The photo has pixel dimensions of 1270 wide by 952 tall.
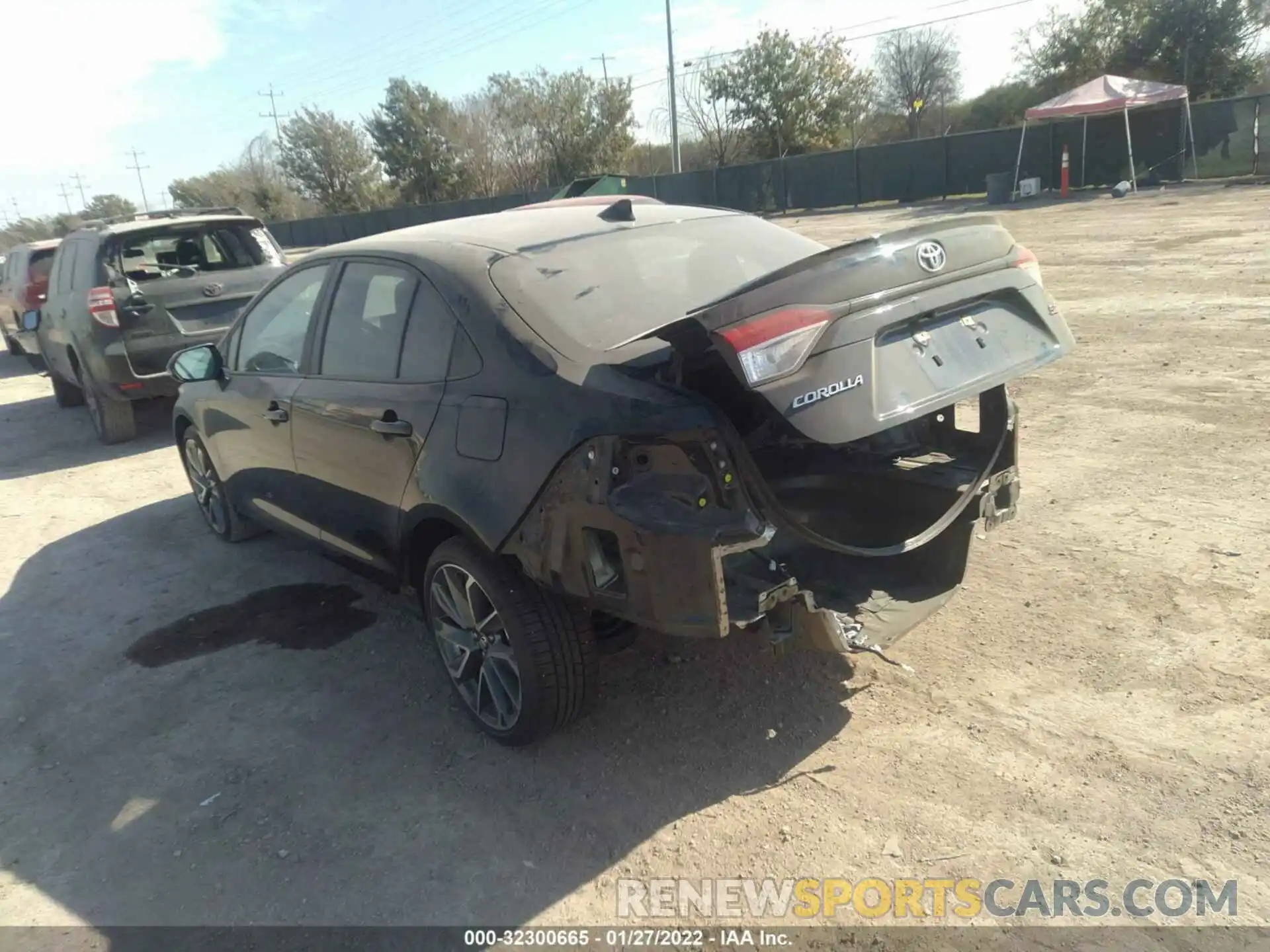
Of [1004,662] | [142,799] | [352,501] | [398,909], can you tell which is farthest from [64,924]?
[1004,662]

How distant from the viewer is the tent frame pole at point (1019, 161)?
2395 cm

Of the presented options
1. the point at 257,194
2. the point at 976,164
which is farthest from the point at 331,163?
the point at 976,164

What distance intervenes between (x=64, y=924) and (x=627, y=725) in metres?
1.86

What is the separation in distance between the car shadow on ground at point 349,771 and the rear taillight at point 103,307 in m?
4.03

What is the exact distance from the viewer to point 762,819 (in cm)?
280

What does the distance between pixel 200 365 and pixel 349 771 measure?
2.62 metres

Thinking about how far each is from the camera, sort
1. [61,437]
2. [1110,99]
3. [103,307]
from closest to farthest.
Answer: [103,307], [61,437], [1110,99]

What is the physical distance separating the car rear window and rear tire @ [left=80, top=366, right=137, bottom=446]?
13.8ft

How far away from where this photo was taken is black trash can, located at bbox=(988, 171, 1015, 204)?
23562 mm

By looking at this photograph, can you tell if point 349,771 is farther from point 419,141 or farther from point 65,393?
point 419,141

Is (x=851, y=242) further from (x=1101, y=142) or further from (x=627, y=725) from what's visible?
(x=1101, y=142)

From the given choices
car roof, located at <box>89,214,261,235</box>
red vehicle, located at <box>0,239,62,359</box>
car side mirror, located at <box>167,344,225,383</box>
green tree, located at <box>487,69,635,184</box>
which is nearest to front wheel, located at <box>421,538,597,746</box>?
car side mirror, located at <box>167,344,225,383</box>

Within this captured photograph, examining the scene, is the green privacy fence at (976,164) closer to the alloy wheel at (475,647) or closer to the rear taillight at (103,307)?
the rear taillight at (103,307)

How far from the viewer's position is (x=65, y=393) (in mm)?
10250
